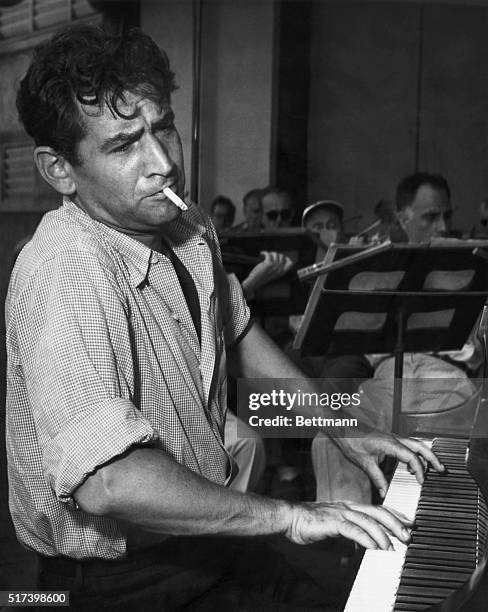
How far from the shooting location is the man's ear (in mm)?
838

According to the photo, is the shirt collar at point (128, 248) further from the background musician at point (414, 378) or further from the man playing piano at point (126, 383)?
the background musician at point (414, 378)

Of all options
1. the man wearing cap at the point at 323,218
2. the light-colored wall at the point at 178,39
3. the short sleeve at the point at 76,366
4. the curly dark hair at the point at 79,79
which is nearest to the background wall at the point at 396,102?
the man wearing cap at the point at 323,218

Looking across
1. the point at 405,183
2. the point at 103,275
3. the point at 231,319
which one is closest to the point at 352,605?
the point at 103,275

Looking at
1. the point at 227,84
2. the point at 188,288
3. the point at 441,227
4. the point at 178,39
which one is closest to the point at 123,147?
the point at 188,288

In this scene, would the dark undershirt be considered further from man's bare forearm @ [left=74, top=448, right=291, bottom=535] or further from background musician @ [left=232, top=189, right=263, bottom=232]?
background musician @ [left=232, top=189, right=263, bottom=232]

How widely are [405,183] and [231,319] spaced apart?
809mm

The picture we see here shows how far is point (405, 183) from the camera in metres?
1.75

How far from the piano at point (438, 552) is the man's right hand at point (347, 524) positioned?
0.04m

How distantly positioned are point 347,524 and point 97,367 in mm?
230

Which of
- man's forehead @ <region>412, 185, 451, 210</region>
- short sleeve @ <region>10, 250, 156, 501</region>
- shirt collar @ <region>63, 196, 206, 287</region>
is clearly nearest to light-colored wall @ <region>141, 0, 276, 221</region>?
man's forehead @ <region>412, 185, 451, 210</region>

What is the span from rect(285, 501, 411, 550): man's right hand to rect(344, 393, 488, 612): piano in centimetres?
4

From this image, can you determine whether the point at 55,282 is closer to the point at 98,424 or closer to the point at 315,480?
the point at 98,424

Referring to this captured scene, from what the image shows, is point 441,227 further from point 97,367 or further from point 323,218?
point 97,367

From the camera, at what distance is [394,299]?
1.54 meters
